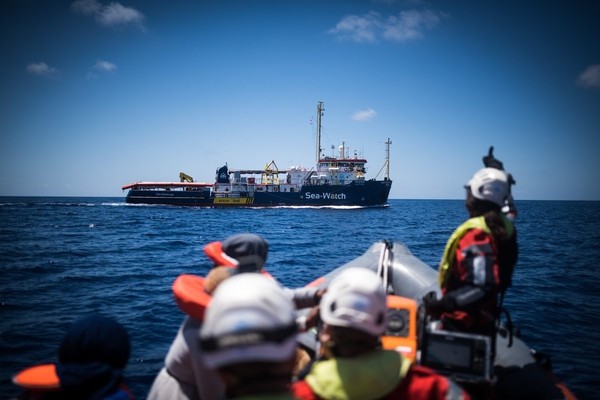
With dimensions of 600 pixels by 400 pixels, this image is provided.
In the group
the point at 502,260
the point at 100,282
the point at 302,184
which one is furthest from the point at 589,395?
the point at 302,184

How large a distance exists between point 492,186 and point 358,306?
1968 mm

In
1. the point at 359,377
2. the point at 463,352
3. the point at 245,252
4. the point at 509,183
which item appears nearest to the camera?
the point at 359,377

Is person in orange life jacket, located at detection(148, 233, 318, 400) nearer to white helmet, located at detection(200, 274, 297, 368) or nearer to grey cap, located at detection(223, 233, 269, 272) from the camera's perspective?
→ grey cap, located at detection(223, 233, 269, 272)

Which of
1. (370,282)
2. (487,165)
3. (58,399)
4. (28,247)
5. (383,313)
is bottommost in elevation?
(28,247)

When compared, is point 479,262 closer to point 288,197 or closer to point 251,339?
point 251,339

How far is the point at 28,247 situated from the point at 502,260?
2189cm

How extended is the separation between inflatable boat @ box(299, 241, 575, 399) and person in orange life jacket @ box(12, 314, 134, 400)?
1602 millimetres

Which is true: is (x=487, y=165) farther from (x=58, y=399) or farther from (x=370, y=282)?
(x=58, y=399)

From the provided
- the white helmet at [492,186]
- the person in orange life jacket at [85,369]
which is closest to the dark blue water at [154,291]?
the person in orange life jacket at [85,369]

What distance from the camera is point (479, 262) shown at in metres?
2.59

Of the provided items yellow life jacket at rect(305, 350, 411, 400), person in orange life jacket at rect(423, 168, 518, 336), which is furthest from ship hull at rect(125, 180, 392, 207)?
yellow life jacket at rect(305, 350, 411, 400)

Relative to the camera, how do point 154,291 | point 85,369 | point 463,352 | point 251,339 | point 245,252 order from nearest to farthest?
point 251,339 < point 85,369 < point 463,352 < point 245,252 < point 154,291

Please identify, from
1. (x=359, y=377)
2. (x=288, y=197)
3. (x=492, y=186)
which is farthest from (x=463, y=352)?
(x=288, y=197)

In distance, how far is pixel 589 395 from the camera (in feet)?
15.8
